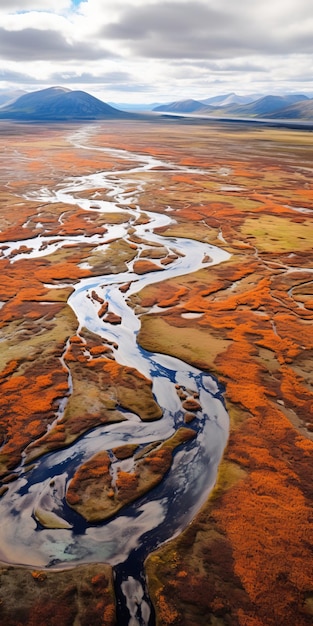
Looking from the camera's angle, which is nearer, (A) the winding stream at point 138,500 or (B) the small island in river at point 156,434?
(B) the small island in river at point 156,434

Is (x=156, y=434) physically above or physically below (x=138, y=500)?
above

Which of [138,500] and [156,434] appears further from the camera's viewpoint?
[156,434]

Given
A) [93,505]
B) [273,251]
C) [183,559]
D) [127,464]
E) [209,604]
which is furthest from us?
[273,251]

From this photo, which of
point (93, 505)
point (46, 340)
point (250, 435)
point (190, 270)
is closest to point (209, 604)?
point (93, 505)

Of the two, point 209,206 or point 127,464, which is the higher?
point 209,206

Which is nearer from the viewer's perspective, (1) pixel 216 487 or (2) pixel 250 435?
(1) pixel 216 487

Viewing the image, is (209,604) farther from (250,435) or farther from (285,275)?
(285,275)

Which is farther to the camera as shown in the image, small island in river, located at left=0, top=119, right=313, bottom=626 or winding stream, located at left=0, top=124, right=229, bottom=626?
winding stream, located at left=0, top=124, right=229, bottom=626

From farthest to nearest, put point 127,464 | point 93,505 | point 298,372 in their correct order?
1. point 298,372
2. point 127,464
3. point 93,505
